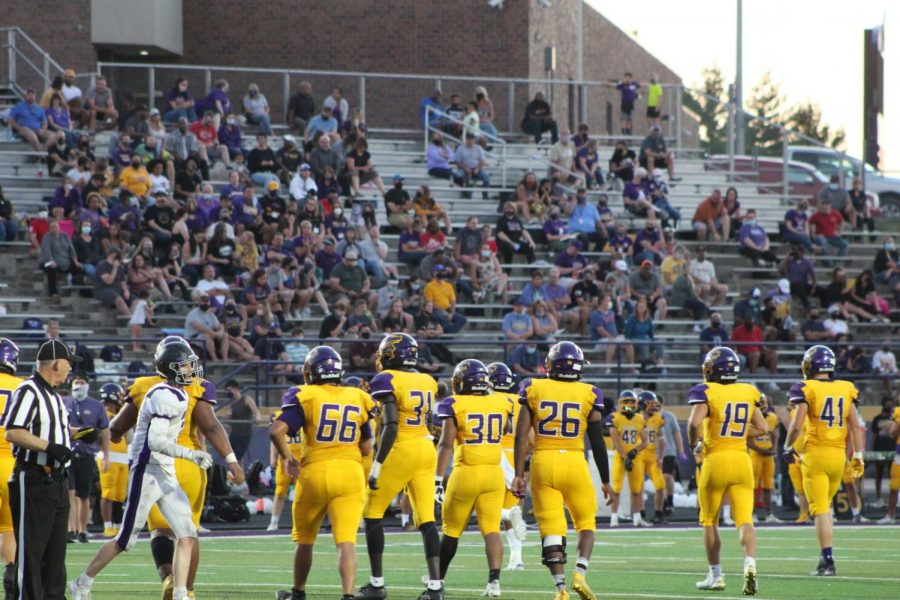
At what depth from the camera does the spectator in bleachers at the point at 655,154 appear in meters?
29.5

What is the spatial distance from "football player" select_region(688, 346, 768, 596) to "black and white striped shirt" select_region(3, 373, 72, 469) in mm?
4963

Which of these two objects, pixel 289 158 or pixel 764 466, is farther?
pixel 289 158

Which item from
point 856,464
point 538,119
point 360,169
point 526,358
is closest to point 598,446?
point 856,464

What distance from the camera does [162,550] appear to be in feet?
33.9

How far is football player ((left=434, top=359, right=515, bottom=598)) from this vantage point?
11430 millimetres

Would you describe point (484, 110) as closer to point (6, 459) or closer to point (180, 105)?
point (180, 105)

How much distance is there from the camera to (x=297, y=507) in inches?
407

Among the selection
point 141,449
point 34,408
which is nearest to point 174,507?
point 141,449

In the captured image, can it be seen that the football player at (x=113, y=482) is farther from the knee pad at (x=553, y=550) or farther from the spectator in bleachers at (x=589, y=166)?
the spectator in bleachers at (x=589, y=166)

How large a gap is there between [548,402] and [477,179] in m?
17.4

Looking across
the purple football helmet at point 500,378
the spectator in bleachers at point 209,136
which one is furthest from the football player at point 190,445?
the spectator in bleachers at point 209,136

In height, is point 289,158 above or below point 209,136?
below

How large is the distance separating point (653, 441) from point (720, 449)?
7902mm

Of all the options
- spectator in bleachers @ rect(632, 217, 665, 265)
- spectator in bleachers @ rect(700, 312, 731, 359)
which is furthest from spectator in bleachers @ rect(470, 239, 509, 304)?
spectator in bleachers @ rect(700, 312, 731, 359)
